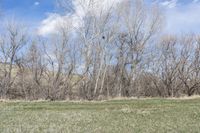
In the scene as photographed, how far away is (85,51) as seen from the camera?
45.2m

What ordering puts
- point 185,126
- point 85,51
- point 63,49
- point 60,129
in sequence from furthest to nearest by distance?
point 63,49, point 85,51, point 185,126, point 60,129

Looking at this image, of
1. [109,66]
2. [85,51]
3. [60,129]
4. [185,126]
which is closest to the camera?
[60,129]

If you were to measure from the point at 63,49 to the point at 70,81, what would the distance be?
488 centimetres

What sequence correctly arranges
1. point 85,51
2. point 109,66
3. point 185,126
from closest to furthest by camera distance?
1. point 185,126
2. point 85,51
3. point 109,66

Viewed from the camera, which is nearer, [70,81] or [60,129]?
[60,129]

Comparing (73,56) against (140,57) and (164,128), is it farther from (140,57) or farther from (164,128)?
(164,128)

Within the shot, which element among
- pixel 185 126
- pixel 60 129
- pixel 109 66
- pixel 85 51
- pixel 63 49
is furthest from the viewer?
pixel 109 66

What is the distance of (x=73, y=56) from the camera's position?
49.2 m

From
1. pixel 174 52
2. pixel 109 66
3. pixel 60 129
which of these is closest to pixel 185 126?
pixel 60 129

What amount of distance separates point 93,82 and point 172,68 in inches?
577

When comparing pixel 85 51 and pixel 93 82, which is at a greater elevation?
pixel 85 51

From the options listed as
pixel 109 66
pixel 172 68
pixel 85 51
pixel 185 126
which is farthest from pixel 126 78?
pixel 185 126

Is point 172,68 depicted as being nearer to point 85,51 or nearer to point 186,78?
point 186,78

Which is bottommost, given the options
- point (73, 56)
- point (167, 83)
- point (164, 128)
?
point (164, 128)
